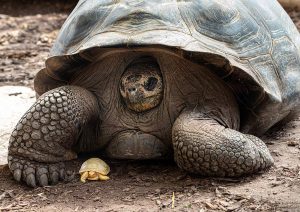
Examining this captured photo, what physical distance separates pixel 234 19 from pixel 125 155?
104 cm

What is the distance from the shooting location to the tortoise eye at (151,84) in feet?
11.5

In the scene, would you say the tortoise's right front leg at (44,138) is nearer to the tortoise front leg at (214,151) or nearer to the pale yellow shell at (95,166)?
the pale yellow shell at (95,166)

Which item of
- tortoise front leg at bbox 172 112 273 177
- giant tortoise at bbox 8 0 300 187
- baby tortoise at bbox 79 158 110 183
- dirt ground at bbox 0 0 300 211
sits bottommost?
dirt ground at bbox 0 0 300 211

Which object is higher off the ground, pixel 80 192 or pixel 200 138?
pixel 200 138

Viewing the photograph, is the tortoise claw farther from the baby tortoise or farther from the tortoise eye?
the tortoise eye

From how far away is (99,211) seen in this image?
2.98 m

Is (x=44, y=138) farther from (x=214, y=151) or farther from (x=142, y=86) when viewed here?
(x=214, y=151)

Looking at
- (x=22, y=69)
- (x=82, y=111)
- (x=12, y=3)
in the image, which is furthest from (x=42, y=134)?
(x=12, y=3)

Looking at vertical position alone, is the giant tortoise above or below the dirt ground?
above

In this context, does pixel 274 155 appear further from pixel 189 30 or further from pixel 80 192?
pixel 80 192

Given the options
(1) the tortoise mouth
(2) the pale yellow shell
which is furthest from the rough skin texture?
(2) the pale yellow shell

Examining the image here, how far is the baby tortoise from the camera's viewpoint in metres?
3.48

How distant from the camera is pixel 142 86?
137 inches

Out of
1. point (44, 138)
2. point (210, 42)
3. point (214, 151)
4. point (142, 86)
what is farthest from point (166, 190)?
point (210, 42)
